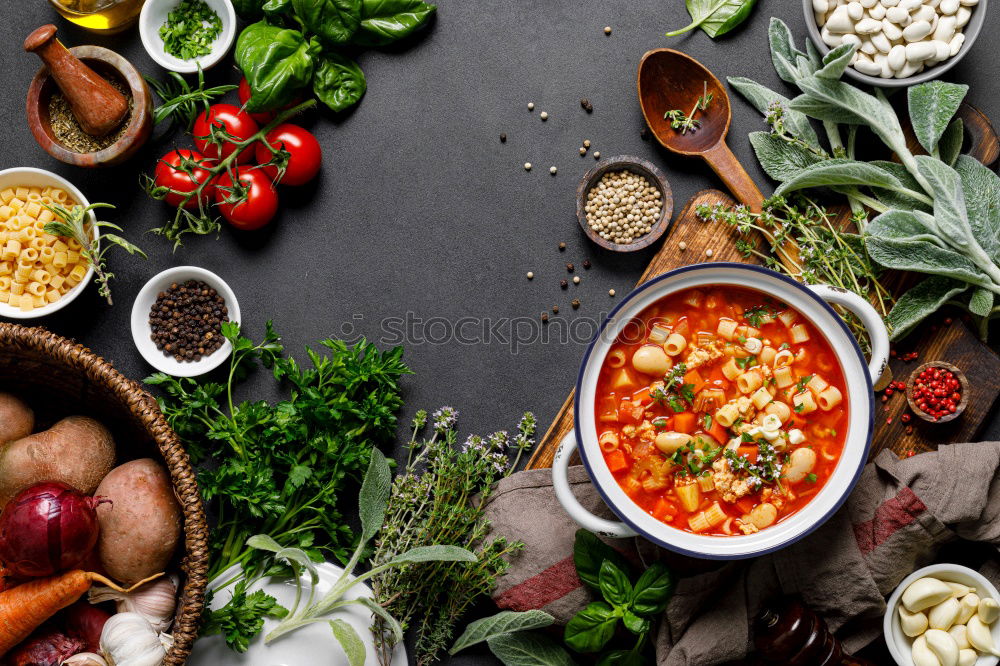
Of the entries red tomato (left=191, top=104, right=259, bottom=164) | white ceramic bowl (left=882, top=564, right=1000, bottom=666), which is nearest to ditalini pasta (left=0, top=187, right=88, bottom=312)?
red tomato (left=191, top=104, right=259, bottom=164)

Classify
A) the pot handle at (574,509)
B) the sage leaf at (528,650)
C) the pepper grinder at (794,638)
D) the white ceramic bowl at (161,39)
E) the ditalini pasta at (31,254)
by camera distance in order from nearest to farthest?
the pot handle at (574,509), the pepper grinder at (794,638), the sage leaf at (528,650), the ditalini pasta at (31,254), the white ceramic bowl at (161,39)

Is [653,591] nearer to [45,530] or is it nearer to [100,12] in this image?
[45,530]

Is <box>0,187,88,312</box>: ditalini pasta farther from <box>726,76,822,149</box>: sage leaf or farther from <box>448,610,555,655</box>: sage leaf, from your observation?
<box>726,76,822,149</box>: sage leaf

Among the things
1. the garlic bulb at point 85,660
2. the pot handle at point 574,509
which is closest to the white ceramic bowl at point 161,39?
the pot handle at point 574,509

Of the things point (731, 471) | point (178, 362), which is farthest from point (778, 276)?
point (178, 362)

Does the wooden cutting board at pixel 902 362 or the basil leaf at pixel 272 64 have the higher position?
the basil leaf at pixel 272 64

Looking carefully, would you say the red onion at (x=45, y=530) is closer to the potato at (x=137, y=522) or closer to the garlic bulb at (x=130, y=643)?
the potato at (x=137, y=522)

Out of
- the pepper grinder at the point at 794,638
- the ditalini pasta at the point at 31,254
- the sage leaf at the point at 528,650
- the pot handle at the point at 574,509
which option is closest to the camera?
the pot handle at the point at 574,509

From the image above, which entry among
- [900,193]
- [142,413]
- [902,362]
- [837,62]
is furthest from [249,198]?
[902,362]

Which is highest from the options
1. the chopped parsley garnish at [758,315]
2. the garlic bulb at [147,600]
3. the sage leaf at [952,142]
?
the sage leaf at [952,142]
